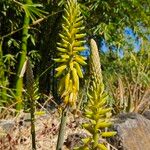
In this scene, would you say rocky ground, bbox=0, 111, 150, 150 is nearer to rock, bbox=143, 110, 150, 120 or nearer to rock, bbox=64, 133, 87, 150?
rock, bbox=64, 133, 87, 150

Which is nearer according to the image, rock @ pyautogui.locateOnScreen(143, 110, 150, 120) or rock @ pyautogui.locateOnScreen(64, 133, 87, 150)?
rock @ pyautogui.locateOnScreen(64, 133, 87, 150)

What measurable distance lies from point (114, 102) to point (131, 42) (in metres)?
2.69

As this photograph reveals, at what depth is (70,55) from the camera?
3.53ft

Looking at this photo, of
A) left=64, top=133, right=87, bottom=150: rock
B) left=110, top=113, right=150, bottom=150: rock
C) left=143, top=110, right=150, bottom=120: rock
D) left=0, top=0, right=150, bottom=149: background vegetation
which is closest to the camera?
left=64, top=133, right=87, bottom=150: rock

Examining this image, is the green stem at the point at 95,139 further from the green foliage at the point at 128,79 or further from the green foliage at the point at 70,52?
the green foliage at the point at 128,79

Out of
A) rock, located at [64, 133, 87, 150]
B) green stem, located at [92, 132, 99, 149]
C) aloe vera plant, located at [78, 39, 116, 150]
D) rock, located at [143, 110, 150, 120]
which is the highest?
rock, located at [143, 110, 150, 120]

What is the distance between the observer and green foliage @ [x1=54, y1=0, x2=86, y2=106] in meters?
1.03

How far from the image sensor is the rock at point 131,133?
3.68 metres

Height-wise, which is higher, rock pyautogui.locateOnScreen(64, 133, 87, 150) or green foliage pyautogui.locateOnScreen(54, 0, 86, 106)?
green foliage pyautogui.locateOnScreen(54, 0, 86, 106)

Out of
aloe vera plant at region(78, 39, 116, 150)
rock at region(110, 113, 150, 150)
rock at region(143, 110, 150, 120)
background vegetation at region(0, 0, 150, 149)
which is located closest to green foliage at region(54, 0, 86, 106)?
aloe vera plant at region(78, 39, 116, 150)

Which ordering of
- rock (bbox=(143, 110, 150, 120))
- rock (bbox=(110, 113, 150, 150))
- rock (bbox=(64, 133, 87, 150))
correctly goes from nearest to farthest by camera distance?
rock (bbox=(64, 133, 87, 150)) → rock (bbox=(110, 113, 150, 150)) → rock (bbox=(143, 110, 150, 120))

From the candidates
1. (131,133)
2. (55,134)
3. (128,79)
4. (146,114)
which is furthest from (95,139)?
(128,79)

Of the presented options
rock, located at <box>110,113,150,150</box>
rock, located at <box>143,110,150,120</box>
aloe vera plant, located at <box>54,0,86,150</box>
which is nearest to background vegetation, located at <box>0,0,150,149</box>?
rock, located at <box>143,110,150,120</box>

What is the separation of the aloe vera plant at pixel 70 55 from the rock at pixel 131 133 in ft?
8.32
